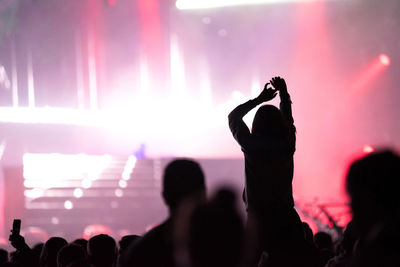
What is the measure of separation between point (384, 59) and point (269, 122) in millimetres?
21394

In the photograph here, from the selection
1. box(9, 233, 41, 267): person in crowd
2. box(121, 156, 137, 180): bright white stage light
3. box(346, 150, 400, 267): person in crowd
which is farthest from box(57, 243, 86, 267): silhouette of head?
box(121, 156, 137, 180): bright white stage light

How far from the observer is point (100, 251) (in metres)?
3.86

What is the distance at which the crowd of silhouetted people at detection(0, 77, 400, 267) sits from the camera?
158cm

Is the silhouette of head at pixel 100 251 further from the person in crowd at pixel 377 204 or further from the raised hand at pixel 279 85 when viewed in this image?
the person in crowd at pixel 377 204

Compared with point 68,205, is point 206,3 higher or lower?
higher

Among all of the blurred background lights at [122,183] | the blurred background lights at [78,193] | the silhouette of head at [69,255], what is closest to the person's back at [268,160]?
the silhouette of head at [69,255]

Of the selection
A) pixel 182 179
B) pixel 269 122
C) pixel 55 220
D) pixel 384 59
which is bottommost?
pixel 55 220

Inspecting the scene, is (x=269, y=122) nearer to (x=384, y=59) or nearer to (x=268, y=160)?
(x=268, y=160)

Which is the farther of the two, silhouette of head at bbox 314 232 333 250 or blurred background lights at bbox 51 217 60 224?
blurred background lights at bbox 51 217 60 224

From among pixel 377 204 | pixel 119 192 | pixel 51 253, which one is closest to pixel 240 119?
pixel 51 253

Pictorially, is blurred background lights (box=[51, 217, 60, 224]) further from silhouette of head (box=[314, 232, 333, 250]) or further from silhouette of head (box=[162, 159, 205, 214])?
silhouette of head (box=[162, 159, 205, 214])

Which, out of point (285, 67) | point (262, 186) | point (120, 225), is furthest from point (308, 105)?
point (262, 186)

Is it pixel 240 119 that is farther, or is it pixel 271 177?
pixel 240 119

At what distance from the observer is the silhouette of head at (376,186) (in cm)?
180
